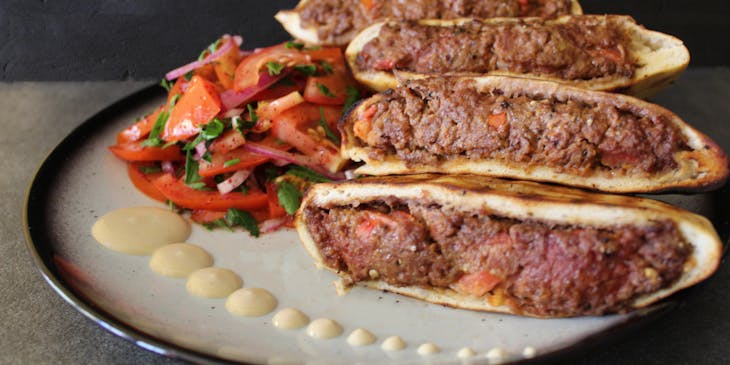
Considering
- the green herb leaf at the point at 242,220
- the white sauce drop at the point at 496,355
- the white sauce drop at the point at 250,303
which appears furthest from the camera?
the green herb leaf at the point at 242,220

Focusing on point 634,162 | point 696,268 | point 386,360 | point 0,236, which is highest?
point 634,162

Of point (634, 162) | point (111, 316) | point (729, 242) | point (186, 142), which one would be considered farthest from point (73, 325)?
point (729, 242)

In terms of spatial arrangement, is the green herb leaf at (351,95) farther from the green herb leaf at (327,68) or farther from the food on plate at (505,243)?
the food on plate at (505,243)

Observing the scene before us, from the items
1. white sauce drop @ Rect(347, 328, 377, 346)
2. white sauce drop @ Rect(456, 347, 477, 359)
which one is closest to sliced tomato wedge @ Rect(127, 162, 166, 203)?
white sauce drop @ Rect(347, 328, 377, 346)

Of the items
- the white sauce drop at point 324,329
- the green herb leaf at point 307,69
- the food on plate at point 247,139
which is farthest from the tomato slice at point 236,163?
the white sauce drop at point 324,329

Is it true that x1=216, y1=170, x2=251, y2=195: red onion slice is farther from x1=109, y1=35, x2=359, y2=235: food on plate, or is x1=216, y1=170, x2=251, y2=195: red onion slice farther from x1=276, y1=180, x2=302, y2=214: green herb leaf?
x1=276, y1=180, x2=302, y2=214: green herb leaf

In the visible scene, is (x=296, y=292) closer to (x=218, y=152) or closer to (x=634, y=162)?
(x=218, y=152)

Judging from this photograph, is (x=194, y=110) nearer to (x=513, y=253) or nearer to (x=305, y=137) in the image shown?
(x=305, y=137)
